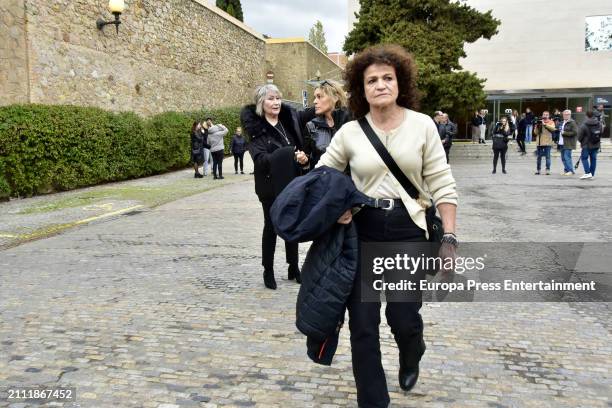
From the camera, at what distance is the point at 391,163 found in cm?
267

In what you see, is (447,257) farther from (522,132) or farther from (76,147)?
(522,132)

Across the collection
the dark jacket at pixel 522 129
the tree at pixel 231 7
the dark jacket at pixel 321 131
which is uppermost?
the tree at pixel 231 7

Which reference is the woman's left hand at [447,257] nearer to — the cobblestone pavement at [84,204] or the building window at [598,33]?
the cobblestone pavement at [84,204]

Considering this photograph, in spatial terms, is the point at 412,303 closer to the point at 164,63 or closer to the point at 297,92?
the point at 164,63

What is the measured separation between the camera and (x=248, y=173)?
18.0m

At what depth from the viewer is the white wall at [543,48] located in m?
31.6

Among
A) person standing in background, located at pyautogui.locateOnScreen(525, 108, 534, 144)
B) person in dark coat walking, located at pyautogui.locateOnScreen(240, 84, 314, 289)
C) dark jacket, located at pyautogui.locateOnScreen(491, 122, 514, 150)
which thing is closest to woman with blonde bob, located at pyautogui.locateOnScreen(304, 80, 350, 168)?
person in dark coat walking, located at pyautogui.locateOnScreen(240, 84, 314, 289)

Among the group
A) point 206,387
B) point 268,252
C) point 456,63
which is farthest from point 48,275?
point 456,63

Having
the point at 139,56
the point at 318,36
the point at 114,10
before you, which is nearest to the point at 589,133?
the point at 114,10

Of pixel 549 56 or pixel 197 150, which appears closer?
pixel 197 150

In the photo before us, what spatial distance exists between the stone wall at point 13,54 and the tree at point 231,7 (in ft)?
80.1

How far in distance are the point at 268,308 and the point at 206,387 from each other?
4.78 feet

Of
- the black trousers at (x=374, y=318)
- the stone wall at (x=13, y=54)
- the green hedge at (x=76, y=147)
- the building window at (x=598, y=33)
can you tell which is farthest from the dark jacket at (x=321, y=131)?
the building window at (x=598, y=33)

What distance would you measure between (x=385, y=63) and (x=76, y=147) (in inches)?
456
